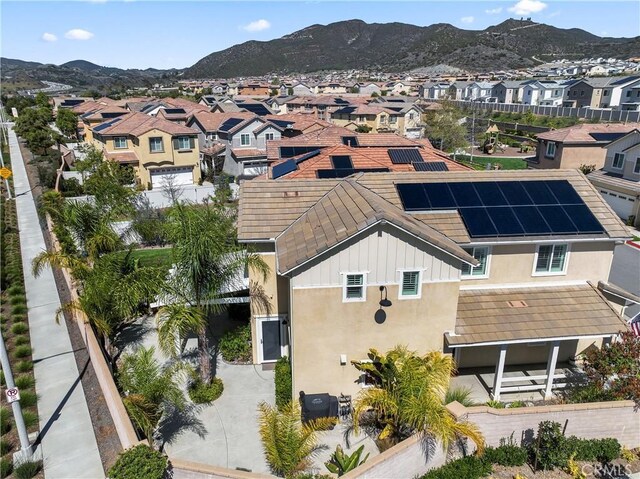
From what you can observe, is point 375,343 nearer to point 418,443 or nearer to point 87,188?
point 418,443

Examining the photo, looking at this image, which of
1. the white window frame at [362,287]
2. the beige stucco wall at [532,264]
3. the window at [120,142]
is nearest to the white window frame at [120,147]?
the window at [120,142]

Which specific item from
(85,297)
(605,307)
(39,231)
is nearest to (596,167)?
(605,307)

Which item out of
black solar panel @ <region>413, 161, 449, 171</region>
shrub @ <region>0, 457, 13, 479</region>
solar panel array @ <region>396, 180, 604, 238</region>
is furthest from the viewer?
black solar panel @ <region>413, 161, 449, 171</region>

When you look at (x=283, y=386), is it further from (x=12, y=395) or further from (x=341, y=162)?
(x=341, y=162)

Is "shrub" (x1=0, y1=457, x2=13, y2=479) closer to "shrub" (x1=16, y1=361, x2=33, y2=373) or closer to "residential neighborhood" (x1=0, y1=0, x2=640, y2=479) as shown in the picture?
"residential neighborhood" (x1=0, y1=0, x2=640, y2=479)

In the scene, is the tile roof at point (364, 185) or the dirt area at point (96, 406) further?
the tile roof at point (364, 185)

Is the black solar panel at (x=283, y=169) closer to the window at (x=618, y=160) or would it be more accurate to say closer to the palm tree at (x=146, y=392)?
the palm tree at (x=146, y=392)

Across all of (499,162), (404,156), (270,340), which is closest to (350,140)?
(404,156)

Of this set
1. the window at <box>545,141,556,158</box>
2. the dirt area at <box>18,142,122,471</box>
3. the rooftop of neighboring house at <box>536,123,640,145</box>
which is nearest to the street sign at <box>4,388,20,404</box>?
the dirt area at <box>18,142,122,471</box>
